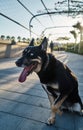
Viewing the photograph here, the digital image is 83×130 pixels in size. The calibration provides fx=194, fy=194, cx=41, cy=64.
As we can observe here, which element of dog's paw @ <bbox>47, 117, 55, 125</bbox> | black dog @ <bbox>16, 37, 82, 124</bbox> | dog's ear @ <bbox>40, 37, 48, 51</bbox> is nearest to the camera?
black dog @ <bbox>16, 37, 82, 124</bbox>

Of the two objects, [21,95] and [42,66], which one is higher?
[42,66]

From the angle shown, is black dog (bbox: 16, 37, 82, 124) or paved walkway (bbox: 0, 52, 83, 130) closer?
black dog (bbox: 16, 37, 82, 124)

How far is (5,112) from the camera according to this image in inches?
149

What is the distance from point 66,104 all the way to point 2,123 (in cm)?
131

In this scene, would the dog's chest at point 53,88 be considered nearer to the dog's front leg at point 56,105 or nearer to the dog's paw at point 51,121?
the dog's front leg at point 56,105

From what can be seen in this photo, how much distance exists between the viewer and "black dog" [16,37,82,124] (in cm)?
318

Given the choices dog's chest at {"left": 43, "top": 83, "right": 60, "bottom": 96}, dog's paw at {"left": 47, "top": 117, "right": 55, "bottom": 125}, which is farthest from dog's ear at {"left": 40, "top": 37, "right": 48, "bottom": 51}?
dog's paw at {"left": 47, "top": 117, "right": 55, "bottom": 125}

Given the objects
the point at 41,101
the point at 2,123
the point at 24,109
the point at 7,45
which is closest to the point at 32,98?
the point at 41,101

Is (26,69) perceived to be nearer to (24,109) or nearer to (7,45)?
(24,109)

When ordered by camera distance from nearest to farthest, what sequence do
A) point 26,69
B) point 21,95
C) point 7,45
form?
1. point 26,69
2. point 21,95
3. point 7,45

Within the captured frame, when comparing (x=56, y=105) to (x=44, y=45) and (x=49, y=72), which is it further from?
(x=44, y=45)

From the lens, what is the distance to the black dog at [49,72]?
318 centimetres

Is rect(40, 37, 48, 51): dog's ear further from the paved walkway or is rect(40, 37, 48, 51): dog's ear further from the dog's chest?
the paved walkway

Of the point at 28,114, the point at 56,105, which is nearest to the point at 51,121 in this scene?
the point at 56,105
